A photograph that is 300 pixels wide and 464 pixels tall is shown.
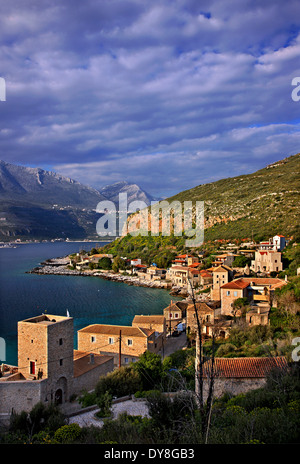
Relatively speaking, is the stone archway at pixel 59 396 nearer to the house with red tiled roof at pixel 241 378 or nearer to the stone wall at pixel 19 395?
the stone wall at pixel 19 395

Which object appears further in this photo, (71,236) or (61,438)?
(71,236)

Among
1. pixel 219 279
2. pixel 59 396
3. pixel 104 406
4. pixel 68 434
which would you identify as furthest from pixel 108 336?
pixel 219 279

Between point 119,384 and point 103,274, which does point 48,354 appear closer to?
point 119,384

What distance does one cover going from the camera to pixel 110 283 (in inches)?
1539

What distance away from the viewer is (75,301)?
1144 inches

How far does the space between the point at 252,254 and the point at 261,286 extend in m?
9.75

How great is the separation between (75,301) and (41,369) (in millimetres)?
19638

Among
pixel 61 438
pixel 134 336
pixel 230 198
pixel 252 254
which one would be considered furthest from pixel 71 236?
pixel 61 438

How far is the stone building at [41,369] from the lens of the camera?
29.7 feet

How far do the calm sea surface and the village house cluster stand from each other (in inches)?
166

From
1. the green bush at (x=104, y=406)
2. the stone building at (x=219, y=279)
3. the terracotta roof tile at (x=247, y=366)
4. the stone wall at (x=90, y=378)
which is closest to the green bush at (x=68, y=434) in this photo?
the green bush at (x=104, y=406)
